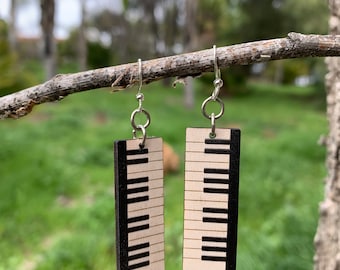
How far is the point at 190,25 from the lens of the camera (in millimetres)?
9109

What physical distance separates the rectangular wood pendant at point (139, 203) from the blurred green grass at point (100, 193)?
5.07 feet

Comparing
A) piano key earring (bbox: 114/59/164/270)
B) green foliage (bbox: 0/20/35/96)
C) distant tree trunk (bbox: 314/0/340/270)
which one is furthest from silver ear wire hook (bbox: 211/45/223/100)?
green foliage (bbox: 0/20/35/96)

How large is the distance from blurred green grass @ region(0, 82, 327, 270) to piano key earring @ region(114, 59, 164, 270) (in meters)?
1.55

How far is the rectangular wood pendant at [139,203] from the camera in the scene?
0.89 m

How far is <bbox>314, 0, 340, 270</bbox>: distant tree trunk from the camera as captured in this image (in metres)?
1.53

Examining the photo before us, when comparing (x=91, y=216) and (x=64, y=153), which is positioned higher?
(x=64, y=153)

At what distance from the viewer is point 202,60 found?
0.88m

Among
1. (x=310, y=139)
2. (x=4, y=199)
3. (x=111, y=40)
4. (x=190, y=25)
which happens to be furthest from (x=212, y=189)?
(x=111, y=40)

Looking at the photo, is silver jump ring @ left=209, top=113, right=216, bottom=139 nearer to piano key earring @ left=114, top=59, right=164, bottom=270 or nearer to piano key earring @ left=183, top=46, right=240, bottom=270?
piano key earring @ left=183, top=46, right=240, bottom=270

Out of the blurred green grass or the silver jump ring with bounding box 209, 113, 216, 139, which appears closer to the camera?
the silver jump ring with bounding box 209, 113, 216, 139

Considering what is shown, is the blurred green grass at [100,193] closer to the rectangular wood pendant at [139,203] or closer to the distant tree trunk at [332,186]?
the distant tree trunk at [332,186]

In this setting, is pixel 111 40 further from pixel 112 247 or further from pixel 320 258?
pixel 320 258

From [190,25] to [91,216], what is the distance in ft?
20.5

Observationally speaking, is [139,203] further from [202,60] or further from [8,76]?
[8,76]
